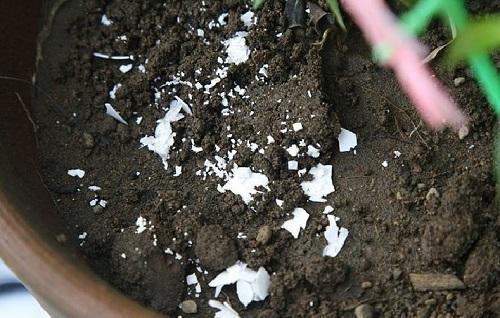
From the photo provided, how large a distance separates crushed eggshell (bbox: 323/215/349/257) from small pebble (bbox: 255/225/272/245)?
5 centimetres

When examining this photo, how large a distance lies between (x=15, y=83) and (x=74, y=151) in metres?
0.09

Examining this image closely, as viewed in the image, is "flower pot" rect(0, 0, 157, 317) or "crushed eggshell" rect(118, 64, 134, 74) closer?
"flower pot" rect(0, 0, 157, 317)

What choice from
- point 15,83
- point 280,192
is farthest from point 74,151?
point 280,192

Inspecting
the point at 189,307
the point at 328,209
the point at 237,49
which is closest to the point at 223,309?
the point at 189,307

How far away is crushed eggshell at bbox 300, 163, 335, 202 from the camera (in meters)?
0.69

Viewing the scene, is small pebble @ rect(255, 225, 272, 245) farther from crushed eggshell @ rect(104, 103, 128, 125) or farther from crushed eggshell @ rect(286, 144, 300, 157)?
crushed eggshell @ rect(104, 103, 128, 125)

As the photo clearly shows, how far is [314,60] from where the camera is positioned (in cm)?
71

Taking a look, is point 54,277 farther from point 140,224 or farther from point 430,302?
point 430,302

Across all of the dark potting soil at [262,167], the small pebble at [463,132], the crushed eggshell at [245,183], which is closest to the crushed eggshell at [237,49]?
the dark potting soil at [262,167]

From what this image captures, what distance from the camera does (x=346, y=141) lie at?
0.71m

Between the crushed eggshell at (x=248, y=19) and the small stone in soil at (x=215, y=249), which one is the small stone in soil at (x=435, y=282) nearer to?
the small stone in soil at (x=215, y=249)

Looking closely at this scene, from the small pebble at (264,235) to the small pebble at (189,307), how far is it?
79 millimetres

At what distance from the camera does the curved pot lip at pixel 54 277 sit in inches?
23.0

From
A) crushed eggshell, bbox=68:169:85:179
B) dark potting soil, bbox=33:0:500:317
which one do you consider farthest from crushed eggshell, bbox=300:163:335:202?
crushed eggshell, bbox=68:169:85:179
